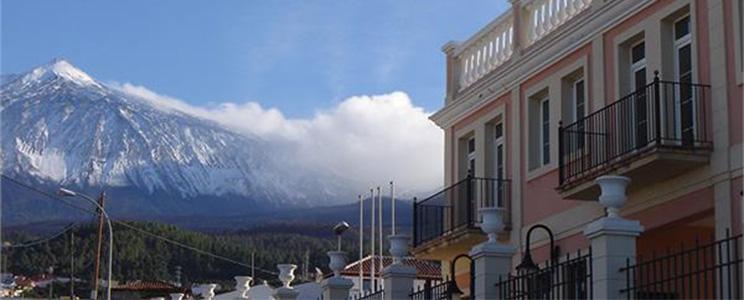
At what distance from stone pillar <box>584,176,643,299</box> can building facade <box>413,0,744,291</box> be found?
2.81 meters

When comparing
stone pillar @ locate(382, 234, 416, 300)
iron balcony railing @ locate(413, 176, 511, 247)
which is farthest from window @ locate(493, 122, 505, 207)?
stone pillar @ locate(382, 234, 416, 300)

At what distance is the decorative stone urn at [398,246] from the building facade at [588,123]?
1.98 m

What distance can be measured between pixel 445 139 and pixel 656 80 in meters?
9.12

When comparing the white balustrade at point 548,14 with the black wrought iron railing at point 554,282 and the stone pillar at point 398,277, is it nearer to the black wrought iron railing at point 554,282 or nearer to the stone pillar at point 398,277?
the stone pillar at point 398,277

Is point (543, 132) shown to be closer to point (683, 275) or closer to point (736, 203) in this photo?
point (736, 203)

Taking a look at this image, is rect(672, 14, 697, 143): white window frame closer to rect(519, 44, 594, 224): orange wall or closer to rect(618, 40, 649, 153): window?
rect(618, 40, 649, 153): window

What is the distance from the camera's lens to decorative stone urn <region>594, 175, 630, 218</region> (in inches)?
616

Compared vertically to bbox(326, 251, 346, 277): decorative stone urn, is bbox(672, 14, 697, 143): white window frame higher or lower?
higher

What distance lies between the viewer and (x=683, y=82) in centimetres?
1889

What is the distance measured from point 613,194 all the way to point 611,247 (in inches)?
22.8

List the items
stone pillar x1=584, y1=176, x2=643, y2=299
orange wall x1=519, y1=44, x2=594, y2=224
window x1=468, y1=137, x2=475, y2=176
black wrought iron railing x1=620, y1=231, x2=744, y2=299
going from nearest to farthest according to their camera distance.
Result: black wrought iron railing x1=620, y1=231, x2=744, y2=299 < stone pillar x1=584, y1=176, x2=643, y2=299 < orange wall x1=519, y1=44, x2=594, y2=224 < window x1=468, y1=137, x2=475, y2=176

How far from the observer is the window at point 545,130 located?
904 inches

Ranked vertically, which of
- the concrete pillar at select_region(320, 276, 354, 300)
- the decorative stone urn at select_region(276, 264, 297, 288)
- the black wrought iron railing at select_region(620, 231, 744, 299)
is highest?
the decorative stone urn at select_region(276, 264, 297, 288)

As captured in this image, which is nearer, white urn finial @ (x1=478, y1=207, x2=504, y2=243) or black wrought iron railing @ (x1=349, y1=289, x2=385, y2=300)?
white urn finial @ (x1=478, y1=207, x2=504, y2=243)
